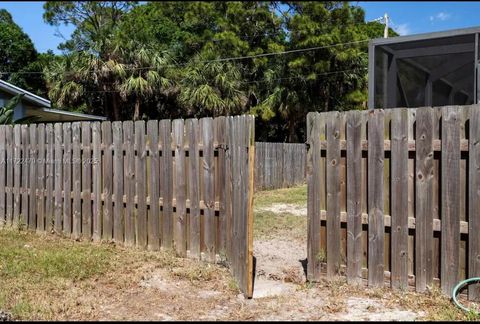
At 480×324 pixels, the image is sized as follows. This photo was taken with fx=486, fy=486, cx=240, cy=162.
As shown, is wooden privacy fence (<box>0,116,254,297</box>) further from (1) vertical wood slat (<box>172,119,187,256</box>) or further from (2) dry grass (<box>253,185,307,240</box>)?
(2) dry grass (<box>253,185,307,240</box>)

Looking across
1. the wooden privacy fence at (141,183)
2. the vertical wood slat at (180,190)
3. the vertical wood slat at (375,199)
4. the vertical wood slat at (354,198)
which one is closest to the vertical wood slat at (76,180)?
the wooden privacy fence at (141,183)

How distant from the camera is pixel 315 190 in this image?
16.9 ft

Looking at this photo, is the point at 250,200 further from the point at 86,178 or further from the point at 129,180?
the point at 86,178

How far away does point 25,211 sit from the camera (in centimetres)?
796

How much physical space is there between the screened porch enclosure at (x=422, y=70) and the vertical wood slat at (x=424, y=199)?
3271 mm

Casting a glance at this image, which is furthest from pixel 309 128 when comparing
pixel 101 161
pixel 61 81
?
pixel 61 81

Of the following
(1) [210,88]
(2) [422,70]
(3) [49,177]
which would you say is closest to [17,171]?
(3) [49,177]

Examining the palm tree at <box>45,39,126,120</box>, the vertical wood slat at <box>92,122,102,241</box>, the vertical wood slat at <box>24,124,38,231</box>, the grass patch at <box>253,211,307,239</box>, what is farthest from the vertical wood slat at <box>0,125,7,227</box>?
the palm tree at <box>45,39,126,120</box>

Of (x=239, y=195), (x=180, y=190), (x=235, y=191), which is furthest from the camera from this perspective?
(x=180, y=190)

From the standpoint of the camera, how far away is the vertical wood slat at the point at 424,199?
452cm

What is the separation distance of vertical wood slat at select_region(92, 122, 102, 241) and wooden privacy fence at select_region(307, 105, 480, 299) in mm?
3269

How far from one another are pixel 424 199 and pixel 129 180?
383 centimetres

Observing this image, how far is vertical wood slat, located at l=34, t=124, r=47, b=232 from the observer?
7.70 meters

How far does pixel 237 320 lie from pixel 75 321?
1286 millimetres
